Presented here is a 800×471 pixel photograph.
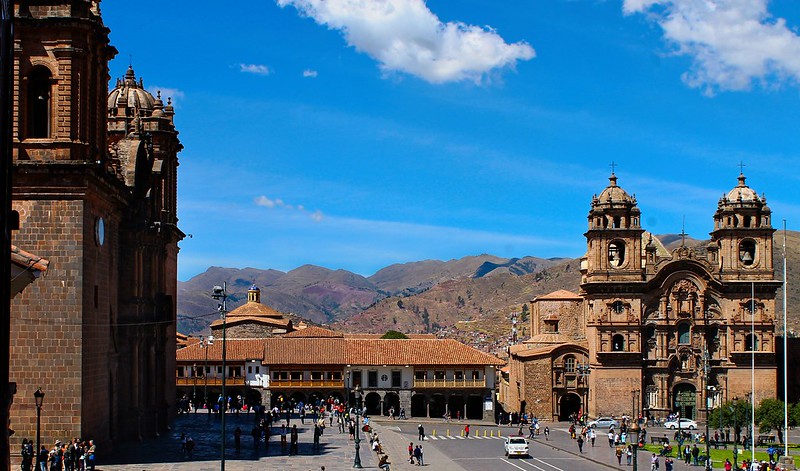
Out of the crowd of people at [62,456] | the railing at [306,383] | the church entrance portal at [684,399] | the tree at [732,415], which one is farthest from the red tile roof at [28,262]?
the church entrance portal at [684,399]

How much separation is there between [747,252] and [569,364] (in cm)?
1465

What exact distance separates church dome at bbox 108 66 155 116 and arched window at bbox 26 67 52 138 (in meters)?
15.5

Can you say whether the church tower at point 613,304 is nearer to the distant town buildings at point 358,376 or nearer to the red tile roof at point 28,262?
the distant town buildings at point 358,376

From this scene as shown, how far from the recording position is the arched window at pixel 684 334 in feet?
225

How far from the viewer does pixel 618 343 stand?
225ft

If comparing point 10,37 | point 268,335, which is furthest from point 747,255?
point 10,37

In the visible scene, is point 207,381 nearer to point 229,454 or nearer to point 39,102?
point 229,454

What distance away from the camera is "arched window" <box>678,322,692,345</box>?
225 ft

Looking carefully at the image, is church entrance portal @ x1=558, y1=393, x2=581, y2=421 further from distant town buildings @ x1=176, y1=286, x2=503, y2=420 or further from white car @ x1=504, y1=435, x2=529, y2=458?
white car @ x1=504, y1=435, x2=529, y2=458

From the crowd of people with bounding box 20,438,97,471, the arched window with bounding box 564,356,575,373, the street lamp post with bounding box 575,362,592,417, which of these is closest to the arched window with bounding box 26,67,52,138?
the crowd of people with bounding box 20,438,97,471

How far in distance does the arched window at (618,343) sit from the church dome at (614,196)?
931 cm

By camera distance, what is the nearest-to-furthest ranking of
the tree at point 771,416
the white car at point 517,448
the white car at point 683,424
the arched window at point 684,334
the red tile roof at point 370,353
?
the white car at point 517,448, the tree at point 771,416, the white car at point 683,424, the red tile roof at point 370,353, the arched window at point 684,334

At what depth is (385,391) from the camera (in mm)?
67688

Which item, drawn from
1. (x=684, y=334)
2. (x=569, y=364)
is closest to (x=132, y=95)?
(x=569, y=364)
